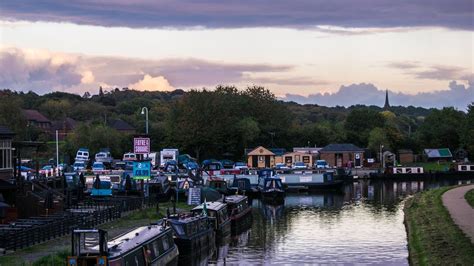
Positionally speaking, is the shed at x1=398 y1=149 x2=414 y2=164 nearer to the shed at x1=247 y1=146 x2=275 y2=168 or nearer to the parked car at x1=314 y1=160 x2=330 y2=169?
the parked car at x1=314 y1=160 x2=330 y2=169

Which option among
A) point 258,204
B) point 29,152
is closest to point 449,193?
point 258,204

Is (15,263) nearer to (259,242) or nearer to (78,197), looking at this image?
(259,242)

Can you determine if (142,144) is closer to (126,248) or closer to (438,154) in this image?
(126,248)

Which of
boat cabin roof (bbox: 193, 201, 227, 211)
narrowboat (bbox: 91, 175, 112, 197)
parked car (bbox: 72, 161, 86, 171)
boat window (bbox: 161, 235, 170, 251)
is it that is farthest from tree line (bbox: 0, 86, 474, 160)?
boat window (bbox: 161, 235, 170, 251)

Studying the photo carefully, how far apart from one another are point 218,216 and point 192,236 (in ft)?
28.5

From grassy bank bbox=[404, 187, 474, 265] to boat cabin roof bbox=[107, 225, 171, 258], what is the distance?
12043 mm

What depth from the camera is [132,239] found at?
3428cm

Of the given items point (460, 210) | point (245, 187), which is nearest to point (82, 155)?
point (245, 187)

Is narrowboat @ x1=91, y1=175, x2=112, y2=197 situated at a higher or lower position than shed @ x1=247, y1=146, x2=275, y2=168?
lower

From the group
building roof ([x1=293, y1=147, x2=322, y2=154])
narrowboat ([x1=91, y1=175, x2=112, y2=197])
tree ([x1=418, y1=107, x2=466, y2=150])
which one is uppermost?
tree ([x1=418, y1=107, x2=466, y2=150])

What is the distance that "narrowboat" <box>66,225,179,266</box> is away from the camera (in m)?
29.8

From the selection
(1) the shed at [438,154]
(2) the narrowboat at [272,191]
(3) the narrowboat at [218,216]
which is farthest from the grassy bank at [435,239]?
(1) the shed at [438,154]

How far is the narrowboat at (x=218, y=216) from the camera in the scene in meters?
Answer: 50.7

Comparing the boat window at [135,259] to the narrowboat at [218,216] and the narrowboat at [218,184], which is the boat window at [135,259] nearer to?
the narrowboat at [218,216]
